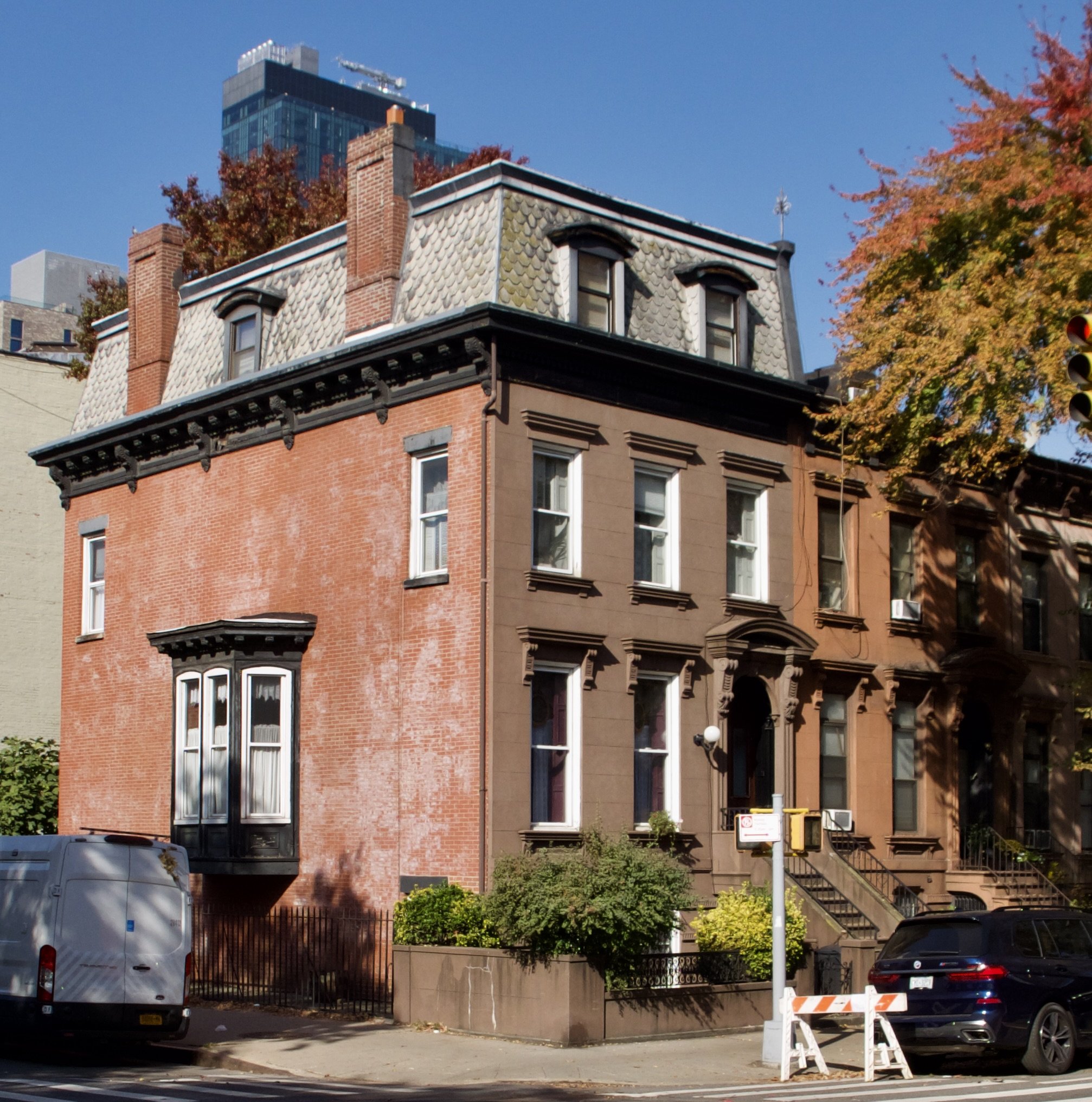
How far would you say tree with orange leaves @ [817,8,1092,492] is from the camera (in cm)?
2284

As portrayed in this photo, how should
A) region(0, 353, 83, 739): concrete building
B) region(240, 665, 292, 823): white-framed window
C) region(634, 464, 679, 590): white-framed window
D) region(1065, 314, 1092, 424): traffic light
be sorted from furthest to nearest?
region(0, 353, 83, 739): concrete building < region(240, 665, 292, 823): white-framed window < region(634, 464, 679, 590): white-framed window < region(1065, 314, 1092, 424): traffic light

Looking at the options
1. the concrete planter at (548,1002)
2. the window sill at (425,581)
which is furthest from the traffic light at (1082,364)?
the window sill at (425,581)

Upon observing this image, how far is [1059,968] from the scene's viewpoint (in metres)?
17.4

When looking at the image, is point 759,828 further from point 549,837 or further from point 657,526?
point 657,526

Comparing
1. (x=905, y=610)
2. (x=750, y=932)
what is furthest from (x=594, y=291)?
(x=750, y=932)

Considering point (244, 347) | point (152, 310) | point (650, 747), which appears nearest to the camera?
point (650, 747)

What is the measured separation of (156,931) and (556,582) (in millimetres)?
8154

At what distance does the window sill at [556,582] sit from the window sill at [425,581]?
4.09 feet

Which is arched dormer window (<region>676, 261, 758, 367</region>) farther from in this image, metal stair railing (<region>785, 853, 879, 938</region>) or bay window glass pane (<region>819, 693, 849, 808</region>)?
metal stair railing (<region>785, 853, 879, 938</region>)

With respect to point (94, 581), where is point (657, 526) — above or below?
above

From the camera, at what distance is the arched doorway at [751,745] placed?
27547mm

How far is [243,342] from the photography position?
29.2 meters

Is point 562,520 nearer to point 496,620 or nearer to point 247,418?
point 496,620

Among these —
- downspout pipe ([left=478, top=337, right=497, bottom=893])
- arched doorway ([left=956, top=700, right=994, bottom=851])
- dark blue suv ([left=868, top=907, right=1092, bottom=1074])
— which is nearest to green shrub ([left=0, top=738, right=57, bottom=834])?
downspout pipe ([left=478, top=337, right=497, bottom=893])
